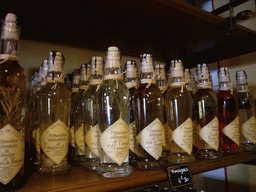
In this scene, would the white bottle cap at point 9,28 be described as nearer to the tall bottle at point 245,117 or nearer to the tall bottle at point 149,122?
the tall bottle at point 149,122

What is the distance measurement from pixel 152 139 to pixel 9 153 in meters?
0.32

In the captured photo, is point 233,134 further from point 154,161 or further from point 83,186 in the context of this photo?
point 83,186

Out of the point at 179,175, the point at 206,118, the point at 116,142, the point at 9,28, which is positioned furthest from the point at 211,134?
the point at 9,28

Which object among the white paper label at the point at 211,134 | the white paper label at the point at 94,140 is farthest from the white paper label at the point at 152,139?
the white paper label at the point at 211,134

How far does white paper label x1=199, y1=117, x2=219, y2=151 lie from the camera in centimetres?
67

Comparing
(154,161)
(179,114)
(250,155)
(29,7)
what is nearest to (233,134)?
(250,155)

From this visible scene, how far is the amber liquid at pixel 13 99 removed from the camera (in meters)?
0.38

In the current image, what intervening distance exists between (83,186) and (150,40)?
2.08 feet

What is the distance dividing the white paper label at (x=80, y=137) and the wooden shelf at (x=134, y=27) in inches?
13.5

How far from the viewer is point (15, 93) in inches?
16.2

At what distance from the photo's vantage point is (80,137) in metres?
0.60

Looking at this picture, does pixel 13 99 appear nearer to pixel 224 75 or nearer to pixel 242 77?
pixel 224 75

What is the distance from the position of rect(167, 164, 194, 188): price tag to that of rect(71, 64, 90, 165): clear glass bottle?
9.9 inches

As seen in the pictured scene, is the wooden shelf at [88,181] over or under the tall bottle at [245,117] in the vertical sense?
under
